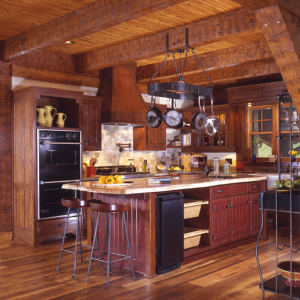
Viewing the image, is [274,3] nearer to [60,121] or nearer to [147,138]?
[60,121]

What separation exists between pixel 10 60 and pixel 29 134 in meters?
1.32

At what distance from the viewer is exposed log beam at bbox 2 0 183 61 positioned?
4.16 meters

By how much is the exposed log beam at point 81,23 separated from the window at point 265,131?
5.27 meters

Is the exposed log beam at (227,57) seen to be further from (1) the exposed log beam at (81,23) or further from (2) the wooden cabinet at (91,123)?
(1) the exposed log beam at (81,23)

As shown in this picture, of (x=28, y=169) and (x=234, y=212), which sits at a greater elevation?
(x=28, y=169)

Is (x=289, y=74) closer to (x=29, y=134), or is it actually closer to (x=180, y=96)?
(x=180, y=96)

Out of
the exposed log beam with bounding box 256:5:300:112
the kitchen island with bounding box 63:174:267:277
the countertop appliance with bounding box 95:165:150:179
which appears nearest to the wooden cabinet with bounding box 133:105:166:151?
the countertop appliance with bounding box 95:165:150:179

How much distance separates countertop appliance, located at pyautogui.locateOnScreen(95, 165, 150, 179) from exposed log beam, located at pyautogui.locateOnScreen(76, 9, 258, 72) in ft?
6.48

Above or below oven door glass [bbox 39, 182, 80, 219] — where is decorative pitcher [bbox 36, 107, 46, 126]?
above

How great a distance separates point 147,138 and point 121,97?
1328 mm

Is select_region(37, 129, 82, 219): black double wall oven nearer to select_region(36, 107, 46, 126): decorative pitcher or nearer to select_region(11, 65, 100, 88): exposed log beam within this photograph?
select_region(36, 107, 46, 126): decorative pitcher

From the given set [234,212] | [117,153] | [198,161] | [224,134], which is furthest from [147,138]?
[234,212]

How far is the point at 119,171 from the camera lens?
26.0ft

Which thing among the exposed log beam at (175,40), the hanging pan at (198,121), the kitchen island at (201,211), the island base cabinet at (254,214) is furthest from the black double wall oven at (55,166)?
the island base cabinet at (254,214)
